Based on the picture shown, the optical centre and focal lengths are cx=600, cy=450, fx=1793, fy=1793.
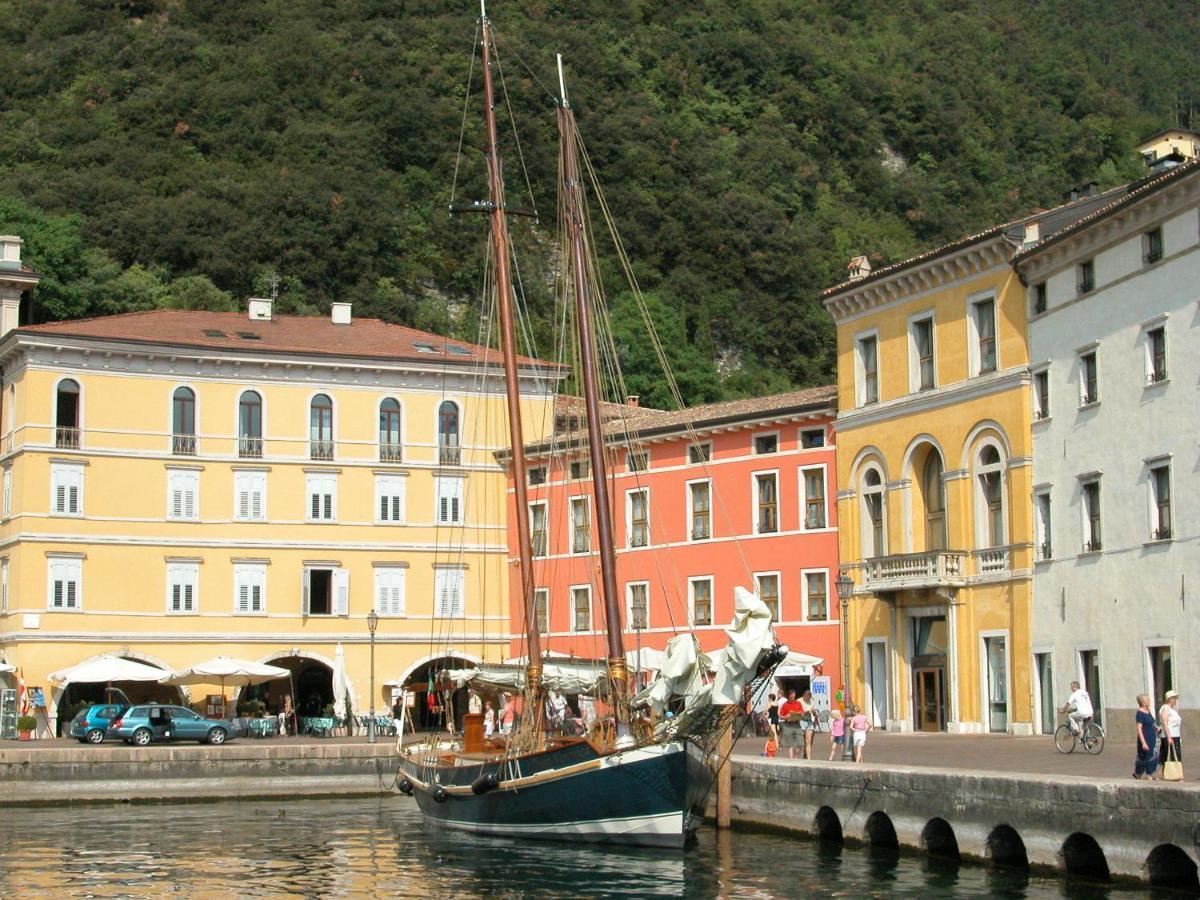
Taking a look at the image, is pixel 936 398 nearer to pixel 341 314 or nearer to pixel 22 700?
pixel 341 314

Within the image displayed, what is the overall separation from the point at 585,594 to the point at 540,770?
27435mm

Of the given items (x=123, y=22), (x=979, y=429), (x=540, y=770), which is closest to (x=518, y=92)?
(x=123, y=22)

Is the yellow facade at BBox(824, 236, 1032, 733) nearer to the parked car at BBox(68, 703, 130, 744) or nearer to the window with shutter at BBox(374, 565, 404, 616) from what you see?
the window with shutter at BBox(374, 565, 404, 616)

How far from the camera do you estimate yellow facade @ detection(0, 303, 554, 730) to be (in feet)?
194

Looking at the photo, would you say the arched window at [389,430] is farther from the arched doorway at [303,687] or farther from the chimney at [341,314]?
the arched doorway at [303,687]

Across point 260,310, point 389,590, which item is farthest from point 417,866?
point 260,310

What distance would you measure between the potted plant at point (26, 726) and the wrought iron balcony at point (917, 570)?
2599cm

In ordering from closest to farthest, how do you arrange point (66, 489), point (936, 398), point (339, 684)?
point (936, 398) → point (339, 684) → point (66, 489)

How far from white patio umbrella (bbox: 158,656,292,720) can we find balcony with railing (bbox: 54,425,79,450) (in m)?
8.44

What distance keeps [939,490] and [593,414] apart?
15895 millimetres

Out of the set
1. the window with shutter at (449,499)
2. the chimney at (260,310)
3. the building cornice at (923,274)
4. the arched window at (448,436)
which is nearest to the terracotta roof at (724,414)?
the building cornice at (923,274)

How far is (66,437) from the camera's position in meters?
59.6

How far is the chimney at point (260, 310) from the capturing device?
6712 centimetres

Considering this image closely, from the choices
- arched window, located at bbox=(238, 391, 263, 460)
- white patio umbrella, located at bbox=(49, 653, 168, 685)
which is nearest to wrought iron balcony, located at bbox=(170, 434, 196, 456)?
arched window, located at bbox=(238, 391, 263, 460)
